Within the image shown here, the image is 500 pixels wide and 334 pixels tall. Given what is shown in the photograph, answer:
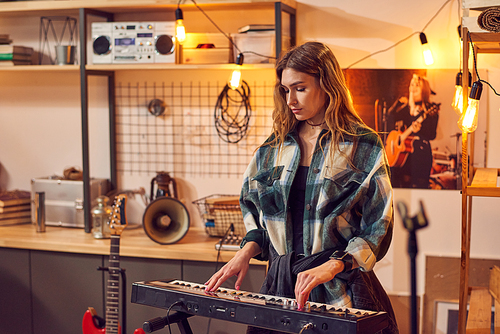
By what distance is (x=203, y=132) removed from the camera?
3158mm

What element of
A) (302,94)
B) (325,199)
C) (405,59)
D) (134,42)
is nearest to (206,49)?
(134,42)

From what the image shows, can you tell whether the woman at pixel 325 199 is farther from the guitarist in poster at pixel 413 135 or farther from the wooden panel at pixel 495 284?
the guitarist in poster at pixel 413 135

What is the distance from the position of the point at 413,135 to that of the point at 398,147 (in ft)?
0.32

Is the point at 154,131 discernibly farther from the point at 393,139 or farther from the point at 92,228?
the point at 393,139

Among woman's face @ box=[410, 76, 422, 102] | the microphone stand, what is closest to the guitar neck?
woman's face @ box=[410, 76, 422, 102]

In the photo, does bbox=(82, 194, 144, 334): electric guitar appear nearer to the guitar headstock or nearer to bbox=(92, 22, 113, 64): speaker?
the guitar headstock

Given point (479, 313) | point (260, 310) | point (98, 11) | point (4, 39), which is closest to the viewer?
point (260, 310)

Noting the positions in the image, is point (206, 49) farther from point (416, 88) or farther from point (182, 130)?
point (416, 88)

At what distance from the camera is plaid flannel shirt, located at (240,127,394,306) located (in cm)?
157

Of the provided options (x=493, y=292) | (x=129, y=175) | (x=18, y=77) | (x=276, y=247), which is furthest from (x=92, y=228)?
(x=493, y=292)

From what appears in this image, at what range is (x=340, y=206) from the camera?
1601 mm

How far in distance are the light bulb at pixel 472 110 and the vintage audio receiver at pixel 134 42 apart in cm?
157


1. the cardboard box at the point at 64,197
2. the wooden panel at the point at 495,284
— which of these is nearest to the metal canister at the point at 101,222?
the cardboard box at the point at 64,197

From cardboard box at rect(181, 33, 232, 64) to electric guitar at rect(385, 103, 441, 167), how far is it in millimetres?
960
